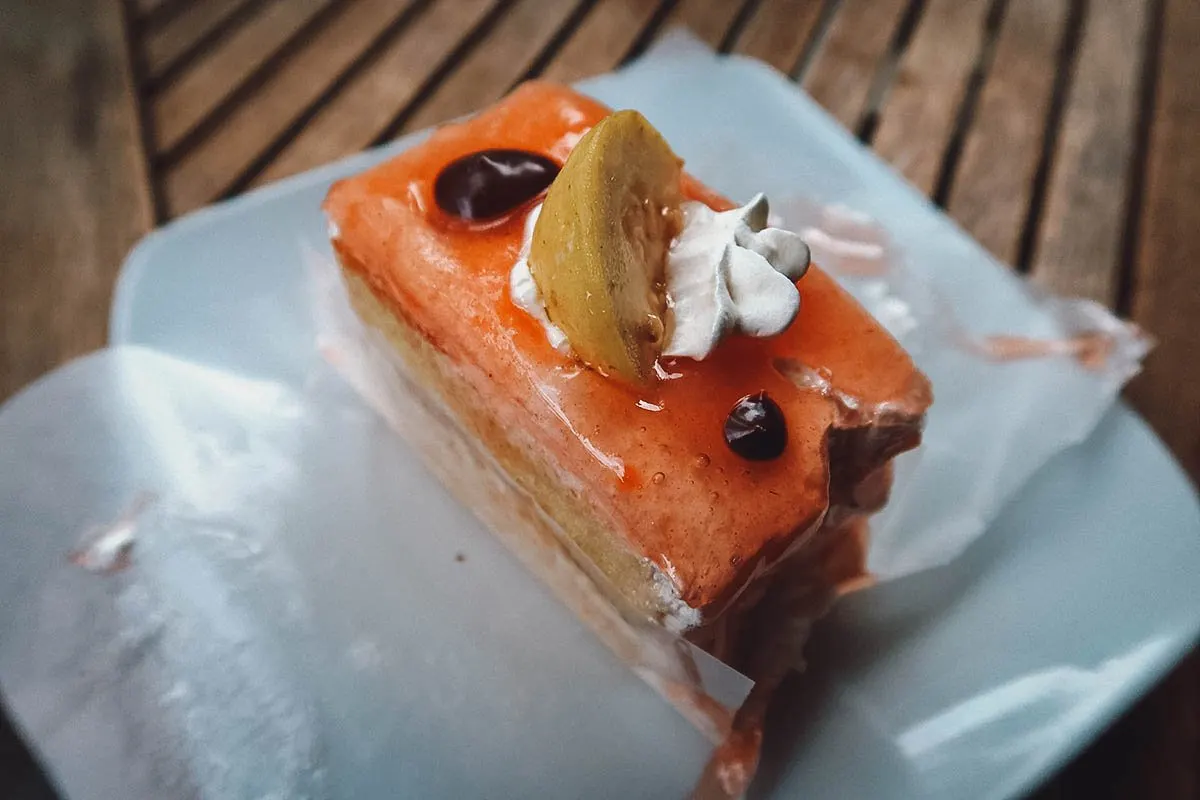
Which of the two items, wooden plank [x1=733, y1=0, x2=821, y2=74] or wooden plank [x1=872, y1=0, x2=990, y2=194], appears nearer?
wooden plank [x1=872, y1=0, x2=990, y2=194]

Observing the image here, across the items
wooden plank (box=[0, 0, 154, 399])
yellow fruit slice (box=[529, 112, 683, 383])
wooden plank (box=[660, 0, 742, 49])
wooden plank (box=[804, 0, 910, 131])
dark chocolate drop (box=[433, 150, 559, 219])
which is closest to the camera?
yellow fruit slice (box=[529, 112, 683, 383])

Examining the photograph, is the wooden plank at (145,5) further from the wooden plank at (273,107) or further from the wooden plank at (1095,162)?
the wooden plank at (1095,162)

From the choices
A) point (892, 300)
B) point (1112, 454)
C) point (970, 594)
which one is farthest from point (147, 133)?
point (1112, 454)

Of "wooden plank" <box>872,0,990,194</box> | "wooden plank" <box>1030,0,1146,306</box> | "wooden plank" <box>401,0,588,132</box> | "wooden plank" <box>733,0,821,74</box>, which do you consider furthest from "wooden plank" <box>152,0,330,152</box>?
"wooden plank" <box>1030,0,1146,306</box>

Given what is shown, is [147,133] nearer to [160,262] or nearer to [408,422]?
[160,262]

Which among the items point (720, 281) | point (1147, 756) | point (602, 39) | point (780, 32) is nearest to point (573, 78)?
point (602, 39)

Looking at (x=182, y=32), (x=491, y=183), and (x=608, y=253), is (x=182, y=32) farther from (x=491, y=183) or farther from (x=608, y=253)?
(x=608, y=253)

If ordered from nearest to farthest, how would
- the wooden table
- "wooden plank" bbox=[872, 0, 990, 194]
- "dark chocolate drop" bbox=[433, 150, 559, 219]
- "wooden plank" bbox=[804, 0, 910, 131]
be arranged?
"dark chocolate drop" bbox=[433, 150, 559, 219], the wooden table, "wooden plank" bbox=[872, 0, 990, 194], "wooden plank" bbox=[804, 0, 910, 131]

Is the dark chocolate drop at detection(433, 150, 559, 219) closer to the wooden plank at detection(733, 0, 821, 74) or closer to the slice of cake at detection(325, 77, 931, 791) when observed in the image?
the slice of cake at detection(325, 77, 931, 791)

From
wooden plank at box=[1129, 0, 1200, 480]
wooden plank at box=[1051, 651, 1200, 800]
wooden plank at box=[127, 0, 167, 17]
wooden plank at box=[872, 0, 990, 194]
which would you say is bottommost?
wooden plank at box=[1051, 651, 1200, 800]
